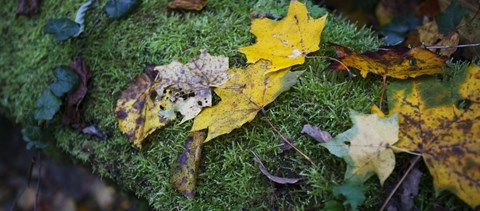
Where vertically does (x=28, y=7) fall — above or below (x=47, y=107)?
above

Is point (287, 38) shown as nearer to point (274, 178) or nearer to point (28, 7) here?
point (274, 178)

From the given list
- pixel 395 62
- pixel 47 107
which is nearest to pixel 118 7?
pixel 47 107

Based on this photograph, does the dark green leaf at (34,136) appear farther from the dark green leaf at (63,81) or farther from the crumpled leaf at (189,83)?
the crumpled leaf at (189,83)

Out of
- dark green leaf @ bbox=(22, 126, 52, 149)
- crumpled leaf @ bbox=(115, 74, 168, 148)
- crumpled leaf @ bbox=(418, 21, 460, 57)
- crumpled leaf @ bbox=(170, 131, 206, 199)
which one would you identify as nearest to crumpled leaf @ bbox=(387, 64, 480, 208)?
crumpled leaf @ bbox=(418, 21, 460, 57)

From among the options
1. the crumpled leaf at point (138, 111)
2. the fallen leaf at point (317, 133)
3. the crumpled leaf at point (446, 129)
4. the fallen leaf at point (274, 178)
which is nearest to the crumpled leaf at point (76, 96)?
the crumpled leaf at point (138, 111)

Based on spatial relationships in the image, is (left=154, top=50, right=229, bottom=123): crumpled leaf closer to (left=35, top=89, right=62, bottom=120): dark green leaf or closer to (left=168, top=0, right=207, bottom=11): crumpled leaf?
(left=168, top=0, right=207, bottom=11): crumpled leaf

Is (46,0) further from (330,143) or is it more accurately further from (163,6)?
(330,143)
